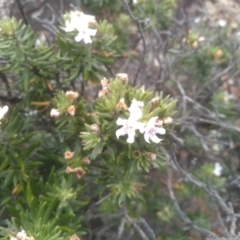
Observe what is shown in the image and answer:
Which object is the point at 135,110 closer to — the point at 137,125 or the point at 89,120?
the point at 137,125

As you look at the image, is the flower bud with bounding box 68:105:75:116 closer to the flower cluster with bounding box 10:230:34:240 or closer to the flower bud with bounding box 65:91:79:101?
the flower bud with bounding box 65:91:79:101

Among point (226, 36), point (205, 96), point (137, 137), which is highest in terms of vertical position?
point (137, 137)

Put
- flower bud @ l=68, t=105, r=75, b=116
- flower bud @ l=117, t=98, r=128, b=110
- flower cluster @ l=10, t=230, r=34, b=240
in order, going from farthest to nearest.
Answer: flower bud @ l=68, t=105, r=75, b=116 < flower bud @ l=117, t=98, r=128, b=110 < flower cluster @ l=10, t=230, r=34, b=240

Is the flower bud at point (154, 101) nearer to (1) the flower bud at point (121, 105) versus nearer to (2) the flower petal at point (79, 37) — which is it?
(1) the flower bud at point (121, 105)

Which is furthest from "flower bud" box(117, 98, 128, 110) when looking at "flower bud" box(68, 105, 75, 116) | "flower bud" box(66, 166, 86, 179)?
"flower bud" box(66, 166, 86, 179)

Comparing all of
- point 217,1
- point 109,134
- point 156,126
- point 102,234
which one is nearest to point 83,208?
point 102,234

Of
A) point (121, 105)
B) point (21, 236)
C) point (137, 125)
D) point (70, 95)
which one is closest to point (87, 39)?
point (70, 95)

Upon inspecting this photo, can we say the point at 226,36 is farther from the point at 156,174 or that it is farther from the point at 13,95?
the point at 13,95

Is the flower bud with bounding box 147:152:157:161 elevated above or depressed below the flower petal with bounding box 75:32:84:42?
below
